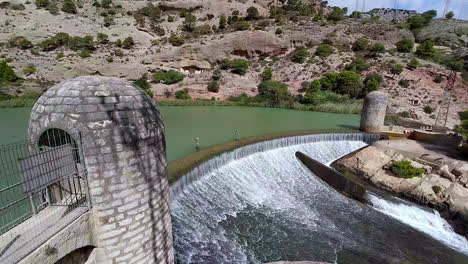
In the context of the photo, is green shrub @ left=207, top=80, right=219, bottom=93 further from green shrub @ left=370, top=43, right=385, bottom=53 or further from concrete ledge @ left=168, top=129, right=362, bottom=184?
green shrub @ left=370, top=43, right=385, bottom=53

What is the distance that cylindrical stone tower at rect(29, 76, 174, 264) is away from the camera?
303 cm

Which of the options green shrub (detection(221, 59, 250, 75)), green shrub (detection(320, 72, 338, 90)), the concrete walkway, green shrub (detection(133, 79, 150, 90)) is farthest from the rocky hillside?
the concrete walkway

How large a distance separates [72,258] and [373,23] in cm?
5187

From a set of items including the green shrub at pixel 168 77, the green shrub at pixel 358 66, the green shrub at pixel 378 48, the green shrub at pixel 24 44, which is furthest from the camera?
the green shrub at pixel 378 48

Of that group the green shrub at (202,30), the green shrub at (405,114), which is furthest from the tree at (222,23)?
the green shrub at (405,114)

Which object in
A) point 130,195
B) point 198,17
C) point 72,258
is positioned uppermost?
point 198,17

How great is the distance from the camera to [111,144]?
309 cm

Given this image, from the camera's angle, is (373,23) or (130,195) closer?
(130,195)

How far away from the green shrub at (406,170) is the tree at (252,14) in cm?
4605

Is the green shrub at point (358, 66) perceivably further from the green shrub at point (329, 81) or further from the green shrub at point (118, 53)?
the green shrub at point (118, 53)

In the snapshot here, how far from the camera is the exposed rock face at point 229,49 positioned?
35.1m

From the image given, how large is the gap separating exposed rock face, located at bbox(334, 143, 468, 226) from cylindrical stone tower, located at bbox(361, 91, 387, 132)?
371 cm

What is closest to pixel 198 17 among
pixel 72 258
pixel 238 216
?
pixel 238 216

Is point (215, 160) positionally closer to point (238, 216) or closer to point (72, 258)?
point (238, 216)
